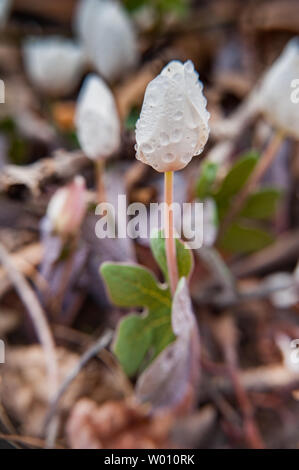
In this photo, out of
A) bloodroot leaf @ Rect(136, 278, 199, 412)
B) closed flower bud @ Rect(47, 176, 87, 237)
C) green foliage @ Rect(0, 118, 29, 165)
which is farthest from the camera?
green foliage @ Rect(0, 118, 29, 165)

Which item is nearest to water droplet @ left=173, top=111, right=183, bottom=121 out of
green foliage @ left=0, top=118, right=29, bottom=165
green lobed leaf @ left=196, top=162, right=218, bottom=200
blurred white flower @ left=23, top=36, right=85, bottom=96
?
green lobed leaf @ left=196, top=162, right=218, bottom=200

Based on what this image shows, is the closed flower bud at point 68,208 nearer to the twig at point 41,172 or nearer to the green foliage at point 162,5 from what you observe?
the twig at point 41,172

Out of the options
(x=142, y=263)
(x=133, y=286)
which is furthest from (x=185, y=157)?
(x=142, y=263)

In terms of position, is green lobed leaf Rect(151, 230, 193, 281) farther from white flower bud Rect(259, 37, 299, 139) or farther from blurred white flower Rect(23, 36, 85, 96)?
blurred white flower Rect(23, 36, 85, 96)

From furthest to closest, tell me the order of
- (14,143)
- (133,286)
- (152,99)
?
(14,143)
(133,286)
(152,99)

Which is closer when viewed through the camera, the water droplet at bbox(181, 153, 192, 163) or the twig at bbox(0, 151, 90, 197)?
the water droplet at bbox(181, 153, 192, 163)

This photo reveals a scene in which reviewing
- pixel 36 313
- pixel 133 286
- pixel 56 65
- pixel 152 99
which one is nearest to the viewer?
pixel 152 99

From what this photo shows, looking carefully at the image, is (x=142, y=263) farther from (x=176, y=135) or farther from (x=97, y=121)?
(x=176, y=135)
